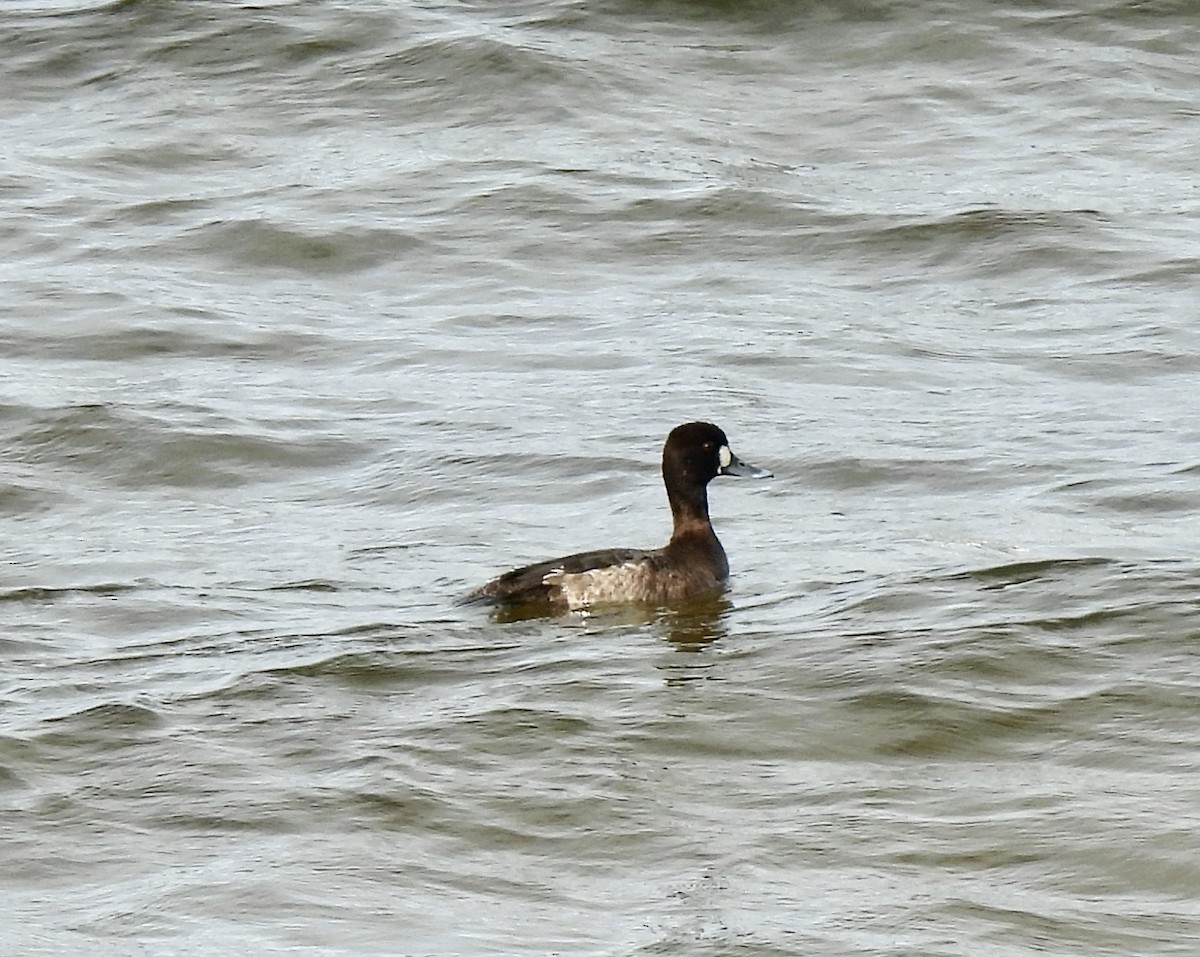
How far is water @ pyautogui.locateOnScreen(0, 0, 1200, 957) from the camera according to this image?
6.73m

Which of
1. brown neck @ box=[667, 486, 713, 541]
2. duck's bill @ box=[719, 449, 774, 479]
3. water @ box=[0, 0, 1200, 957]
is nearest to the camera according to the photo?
water @ box=[0, 0, 1200, 957]

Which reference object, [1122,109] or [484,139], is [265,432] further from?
[1122,109]

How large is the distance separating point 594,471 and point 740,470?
108cm

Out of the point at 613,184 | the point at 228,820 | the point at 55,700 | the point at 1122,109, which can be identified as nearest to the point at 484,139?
the point at 613,184

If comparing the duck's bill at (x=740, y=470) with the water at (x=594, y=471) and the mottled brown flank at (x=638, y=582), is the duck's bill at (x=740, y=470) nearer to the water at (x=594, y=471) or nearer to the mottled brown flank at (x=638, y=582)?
the water at (x=594, y=471)

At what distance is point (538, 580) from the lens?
916cm

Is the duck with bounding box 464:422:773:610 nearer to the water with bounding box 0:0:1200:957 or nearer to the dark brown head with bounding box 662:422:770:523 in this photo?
the dark brown head with bounding box 662:422:770:523

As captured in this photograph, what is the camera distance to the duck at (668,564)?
9.19m

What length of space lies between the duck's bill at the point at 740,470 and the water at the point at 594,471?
11.9 inches

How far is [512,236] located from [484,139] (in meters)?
2.16

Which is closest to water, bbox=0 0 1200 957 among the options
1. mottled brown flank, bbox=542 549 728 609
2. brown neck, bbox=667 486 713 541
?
mottled brown flank, bbox=542 549 728 609

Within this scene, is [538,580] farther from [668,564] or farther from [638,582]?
[668,564]

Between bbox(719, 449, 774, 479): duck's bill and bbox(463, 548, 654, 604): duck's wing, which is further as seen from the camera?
bbox(719, 449, 774, 479): duck's bill

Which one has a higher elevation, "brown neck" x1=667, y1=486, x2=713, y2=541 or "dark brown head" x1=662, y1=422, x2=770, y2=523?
"dark brown head" x1=662, y1=422, x2=770, y2=523
